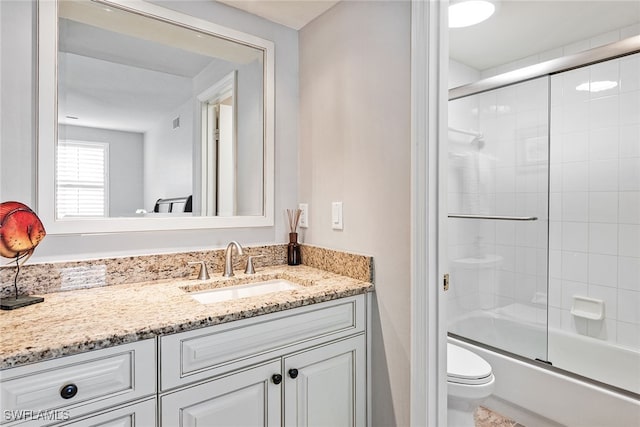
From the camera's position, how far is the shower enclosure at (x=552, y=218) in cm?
228

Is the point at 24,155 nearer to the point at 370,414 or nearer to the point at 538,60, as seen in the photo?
the point at 370,414

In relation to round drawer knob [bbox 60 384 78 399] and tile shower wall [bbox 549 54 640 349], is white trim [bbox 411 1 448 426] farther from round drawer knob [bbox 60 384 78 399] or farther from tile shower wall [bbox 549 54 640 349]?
tile shower wall [bbox 549 54 640 349]

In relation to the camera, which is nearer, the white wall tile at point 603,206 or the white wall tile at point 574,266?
the white wall tile at point 603,206

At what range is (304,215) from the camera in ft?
6.15

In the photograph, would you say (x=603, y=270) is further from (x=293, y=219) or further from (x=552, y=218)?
(x=293, y=219)

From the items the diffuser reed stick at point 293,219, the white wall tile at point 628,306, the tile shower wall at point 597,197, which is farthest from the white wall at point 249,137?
the white wall tile at point 628,306

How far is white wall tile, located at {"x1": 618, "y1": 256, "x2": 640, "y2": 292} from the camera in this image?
227 centimetres

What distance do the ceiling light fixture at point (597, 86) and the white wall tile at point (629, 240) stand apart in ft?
2.95

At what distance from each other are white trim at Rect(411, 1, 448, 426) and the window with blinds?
3.98 feet

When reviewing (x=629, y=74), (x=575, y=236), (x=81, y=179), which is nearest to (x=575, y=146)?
(x=629, y=74)

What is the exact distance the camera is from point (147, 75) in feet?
5.04

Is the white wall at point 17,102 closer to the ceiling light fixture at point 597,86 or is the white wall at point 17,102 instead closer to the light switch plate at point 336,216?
the light switch plate at point 336,216


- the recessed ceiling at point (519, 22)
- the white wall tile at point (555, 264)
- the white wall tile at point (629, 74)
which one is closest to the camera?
the recessed ceiling at point (519, 22)

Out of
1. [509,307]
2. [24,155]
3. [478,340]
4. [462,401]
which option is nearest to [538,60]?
[509,307]
